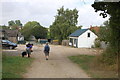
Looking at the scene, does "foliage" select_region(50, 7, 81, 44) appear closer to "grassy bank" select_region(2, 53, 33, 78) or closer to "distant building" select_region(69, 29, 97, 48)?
"distant building" select_region(69, 29, 97, 48)

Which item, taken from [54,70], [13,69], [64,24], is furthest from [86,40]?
[13,69]

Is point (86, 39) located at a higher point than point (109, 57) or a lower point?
higher

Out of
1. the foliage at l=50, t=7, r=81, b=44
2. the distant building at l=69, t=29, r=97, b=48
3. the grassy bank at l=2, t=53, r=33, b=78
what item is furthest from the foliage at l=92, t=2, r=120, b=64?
the foliage at l=50, t=7, r=81, b=44

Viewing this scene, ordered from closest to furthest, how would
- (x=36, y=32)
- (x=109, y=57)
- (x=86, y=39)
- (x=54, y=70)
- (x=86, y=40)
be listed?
(x=54, y=70) → (x=109, y=57) → (x=86, y=39) → (x=86, y=40) → (x=36, y=32)

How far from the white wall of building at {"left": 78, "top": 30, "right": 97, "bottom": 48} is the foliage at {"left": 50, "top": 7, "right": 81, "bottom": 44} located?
650 inches

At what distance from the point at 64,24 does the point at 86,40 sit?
1742 centimetres

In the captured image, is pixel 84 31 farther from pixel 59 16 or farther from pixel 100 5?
pixel 100 5

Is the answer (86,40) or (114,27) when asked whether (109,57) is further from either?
(86,40)

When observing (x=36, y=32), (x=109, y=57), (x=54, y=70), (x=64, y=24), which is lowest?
(x=54, y=70)

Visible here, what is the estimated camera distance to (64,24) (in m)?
69.8

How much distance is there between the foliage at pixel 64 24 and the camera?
231 feet

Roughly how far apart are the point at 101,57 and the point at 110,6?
11.2 feet

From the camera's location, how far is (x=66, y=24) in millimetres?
69812

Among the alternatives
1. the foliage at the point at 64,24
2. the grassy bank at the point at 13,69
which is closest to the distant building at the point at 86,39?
the foliage at the point at 64,24
